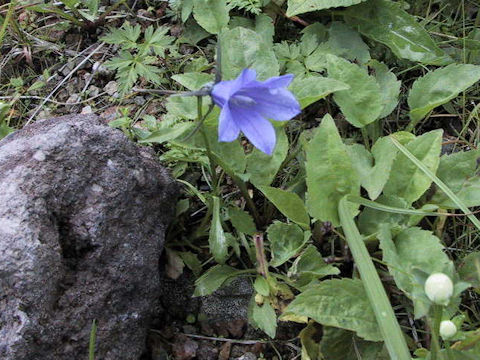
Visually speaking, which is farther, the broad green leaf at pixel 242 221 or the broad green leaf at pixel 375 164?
the broad green leaf at pixel 242 221

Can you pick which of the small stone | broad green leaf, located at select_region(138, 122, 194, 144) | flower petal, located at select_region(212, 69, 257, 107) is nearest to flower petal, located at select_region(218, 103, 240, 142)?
flower petal, located at select_region(212, 69, 257, 107)

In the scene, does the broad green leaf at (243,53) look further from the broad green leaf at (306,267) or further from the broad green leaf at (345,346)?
the broad green leaf at (345,346)

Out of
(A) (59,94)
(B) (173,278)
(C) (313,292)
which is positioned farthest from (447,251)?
(A) (59,94)

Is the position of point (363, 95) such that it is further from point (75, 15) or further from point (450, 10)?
point (75, 15)

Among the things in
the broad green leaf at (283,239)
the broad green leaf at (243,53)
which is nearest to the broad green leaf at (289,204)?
the broad green leaf at (283,239)

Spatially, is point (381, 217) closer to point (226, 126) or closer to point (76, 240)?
point (226, 126)

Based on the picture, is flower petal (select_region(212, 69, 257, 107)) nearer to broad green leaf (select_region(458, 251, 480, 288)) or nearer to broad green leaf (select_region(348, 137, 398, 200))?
broad green leaf (select_region(348, 137, 398, 200))

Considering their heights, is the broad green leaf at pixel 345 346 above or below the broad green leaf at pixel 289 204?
below
